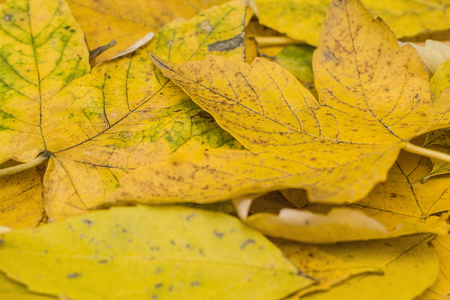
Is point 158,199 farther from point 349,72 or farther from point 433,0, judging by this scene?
point 433,0

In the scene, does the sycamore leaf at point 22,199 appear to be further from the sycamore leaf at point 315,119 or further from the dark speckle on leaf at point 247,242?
the dark speckle on leaf at point 247,242

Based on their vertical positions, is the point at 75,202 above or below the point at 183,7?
below

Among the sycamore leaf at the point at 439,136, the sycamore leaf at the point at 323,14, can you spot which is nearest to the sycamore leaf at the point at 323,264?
the sycamore leaf at the point at 439,136

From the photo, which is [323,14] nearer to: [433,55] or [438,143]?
[433,55]

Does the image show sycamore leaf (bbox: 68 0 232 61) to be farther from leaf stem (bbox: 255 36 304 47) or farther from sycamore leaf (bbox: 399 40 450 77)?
sycamore leaf (bbox: 399 40 450 77)

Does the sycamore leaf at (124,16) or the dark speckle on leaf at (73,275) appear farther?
the sycamore leaf at (124,16)

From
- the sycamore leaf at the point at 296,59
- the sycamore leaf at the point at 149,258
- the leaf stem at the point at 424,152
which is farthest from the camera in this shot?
the sycamore leaf at the point at 296,59

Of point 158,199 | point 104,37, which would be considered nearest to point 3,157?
point 158,199
